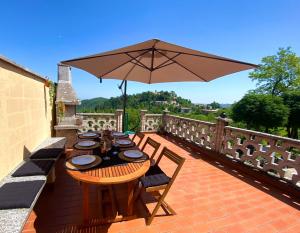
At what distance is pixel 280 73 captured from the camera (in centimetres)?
2008

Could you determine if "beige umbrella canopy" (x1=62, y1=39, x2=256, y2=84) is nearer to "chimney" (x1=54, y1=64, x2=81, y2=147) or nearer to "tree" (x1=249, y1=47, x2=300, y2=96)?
"chimney" (x1=54, y1=64, x2=81, y2=147)

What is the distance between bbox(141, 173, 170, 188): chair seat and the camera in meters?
2.24

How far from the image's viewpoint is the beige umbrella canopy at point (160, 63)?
224 centimetres

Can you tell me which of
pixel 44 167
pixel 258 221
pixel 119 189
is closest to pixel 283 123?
pixel 258 221

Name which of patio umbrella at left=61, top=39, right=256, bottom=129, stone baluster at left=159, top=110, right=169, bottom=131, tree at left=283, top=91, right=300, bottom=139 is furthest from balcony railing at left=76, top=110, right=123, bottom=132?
tree at left=283, top=91, right=300, bottom=139

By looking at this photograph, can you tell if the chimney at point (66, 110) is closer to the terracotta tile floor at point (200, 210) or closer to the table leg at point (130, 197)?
the terracotta tile floor at point (200, 210)

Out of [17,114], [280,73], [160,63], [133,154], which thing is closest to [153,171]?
[133,154]

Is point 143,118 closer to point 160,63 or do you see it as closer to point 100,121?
point 100,121

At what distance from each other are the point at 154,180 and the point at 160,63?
2.45 metres

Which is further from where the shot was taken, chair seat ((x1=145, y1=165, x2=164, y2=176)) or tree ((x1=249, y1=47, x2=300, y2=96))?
tree ((x1=249, y1=47, x2=300, y2=96))

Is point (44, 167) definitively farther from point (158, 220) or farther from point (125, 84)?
point (125, 84)

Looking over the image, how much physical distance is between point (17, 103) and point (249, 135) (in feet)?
16.6

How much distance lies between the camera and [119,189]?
300 cm

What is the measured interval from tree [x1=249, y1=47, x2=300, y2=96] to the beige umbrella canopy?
21.8 m
